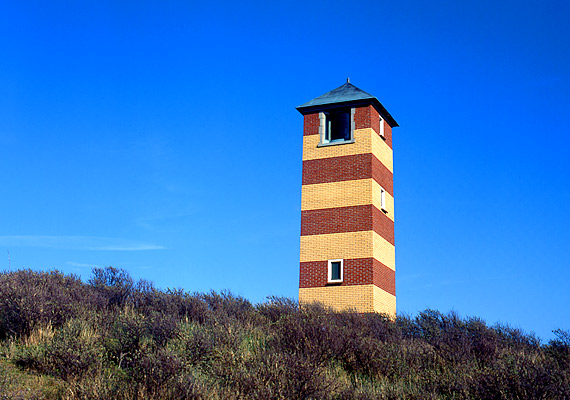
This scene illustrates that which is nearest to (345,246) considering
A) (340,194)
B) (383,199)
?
(340,194)

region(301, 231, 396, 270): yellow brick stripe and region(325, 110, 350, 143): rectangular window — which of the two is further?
region(325, 110, 350, 143): rectangular window

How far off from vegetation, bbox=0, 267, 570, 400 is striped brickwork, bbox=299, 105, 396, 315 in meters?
6.00

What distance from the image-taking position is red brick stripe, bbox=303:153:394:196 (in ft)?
74.0

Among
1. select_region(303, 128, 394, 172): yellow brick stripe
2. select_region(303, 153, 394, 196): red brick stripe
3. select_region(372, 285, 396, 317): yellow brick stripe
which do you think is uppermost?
select_region(303, 128, 394, 172): yellow brick stripe

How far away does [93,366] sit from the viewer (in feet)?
33.3

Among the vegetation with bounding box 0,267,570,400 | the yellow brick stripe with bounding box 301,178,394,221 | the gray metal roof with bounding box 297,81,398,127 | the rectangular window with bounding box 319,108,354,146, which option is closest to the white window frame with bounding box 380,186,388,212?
the yellow brick stripe with bounding box 301,178,394,221

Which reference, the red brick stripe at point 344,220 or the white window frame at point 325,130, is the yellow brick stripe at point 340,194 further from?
the white window frame at point 325,130

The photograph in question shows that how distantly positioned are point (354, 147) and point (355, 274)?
5039mm

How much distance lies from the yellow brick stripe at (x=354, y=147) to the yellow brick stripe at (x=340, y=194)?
123cm

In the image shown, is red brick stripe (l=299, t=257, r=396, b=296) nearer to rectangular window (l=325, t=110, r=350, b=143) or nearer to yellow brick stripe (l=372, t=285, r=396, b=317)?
yellow brick stripe (l=372, t=285, r=396, b=317)

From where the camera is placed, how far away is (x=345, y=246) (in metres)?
21.9

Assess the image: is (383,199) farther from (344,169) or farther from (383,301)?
(383,301)

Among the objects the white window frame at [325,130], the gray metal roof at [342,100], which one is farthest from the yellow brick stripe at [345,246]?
the gray metal roof at [342,100]

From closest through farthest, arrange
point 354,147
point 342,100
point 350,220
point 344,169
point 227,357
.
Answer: point 227,357 → point 350,220 → point 344,169 → point 354,147 → point 342,100
